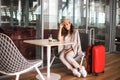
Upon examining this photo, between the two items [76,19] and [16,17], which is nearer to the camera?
[16,17]

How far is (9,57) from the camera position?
3.14 m

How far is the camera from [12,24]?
446 centimetres

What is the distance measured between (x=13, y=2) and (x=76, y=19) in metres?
2.08

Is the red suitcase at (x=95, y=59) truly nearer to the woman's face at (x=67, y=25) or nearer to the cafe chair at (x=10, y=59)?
the woman's face at (x=67, y=25)

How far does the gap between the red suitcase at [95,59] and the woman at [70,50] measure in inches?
9.5

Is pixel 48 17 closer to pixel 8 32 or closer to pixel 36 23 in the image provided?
pixel 36 23

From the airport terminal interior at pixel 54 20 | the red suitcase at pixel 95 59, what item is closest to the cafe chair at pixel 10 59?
the airport terminal interior at pixel 54 20

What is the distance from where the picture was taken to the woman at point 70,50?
14.3 ft

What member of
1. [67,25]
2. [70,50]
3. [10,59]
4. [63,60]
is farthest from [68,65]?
[10,59]

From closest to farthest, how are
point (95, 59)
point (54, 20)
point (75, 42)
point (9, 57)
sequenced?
point (9, 57), point (75, 42), point (95, 59), point (54, 20)

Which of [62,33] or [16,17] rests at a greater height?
[16,17]

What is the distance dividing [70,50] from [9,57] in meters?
1.64

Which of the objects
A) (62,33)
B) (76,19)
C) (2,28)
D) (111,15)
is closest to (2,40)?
(2,28)

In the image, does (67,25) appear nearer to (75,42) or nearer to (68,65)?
(75,42)
